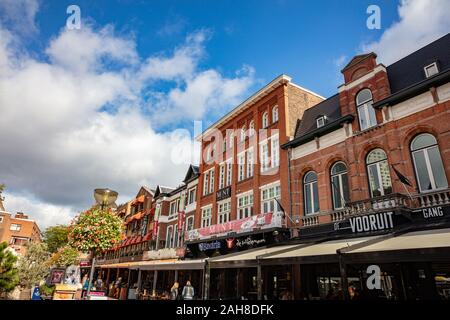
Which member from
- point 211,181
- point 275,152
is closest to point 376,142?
point 275,152

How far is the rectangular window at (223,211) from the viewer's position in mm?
22219

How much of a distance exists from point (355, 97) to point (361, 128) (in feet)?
5.85

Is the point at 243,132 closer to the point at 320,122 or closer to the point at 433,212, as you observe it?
the point at 320,122

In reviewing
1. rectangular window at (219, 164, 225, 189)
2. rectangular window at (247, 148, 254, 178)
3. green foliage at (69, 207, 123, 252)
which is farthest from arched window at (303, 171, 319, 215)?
green foliage at (69, 207, 123, 252)

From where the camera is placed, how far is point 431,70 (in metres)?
12.1

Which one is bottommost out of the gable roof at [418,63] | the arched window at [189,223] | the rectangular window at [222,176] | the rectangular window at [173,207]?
the arched window at [189,223]

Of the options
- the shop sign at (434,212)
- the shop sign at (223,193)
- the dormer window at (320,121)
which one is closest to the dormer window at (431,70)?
the dormer window at (320,121)

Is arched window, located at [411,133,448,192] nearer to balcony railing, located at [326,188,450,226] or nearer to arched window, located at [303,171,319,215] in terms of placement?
balcony railing, located at [326,188,450,226]

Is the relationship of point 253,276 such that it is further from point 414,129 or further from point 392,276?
point 414,129

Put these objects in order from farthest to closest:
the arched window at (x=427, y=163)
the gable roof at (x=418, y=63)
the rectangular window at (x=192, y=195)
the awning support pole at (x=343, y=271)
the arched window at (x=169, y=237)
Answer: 1. the arched window at (x=169, y=237)
2. the rectangular window at (x=192, y=195)
3. the gable roof at (x=418, y=63)
4. the arched window at (x=427, y=163)
5. the awning support pole at (x=343, y=271)

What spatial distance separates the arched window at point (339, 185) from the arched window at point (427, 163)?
3288mm

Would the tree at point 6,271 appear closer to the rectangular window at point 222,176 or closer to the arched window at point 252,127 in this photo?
the rectangular window at point 222,176

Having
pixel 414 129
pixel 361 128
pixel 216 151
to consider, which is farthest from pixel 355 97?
pixel 216 151

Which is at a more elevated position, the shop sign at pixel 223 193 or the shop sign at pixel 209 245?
the shop sign at pixel 223 193
